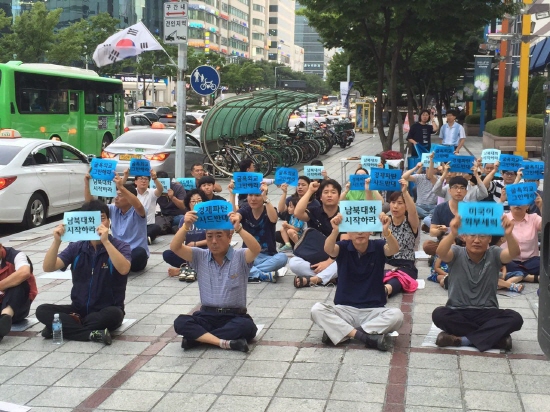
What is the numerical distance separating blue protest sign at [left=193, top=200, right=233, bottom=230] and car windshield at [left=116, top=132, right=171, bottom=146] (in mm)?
12044

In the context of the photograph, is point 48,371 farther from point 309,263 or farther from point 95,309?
point 309,263

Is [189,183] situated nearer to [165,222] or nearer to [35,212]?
[165,222]

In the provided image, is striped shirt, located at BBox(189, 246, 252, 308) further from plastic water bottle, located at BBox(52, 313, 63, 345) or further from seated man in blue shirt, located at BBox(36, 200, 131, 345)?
plastic water bottle, located at BBox(52, 313, 63, 345)

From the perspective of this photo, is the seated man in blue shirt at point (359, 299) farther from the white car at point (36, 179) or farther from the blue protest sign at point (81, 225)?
the white car at point (36, 179)

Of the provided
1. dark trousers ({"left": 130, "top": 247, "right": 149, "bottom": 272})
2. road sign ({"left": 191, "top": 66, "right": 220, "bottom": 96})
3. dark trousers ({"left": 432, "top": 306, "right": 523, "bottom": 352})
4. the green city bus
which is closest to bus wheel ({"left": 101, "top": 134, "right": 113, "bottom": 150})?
the green city bus

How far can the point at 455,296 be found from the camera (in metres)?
6.66

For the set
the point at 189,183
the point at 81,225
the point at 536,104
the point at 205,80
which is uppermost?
the point at 205,80

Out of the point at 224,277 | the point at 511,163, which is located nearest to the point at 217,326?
the point at 224,277

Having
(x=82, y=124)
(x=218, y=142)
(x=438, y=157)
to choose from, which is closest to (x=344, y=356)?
(x=438, y=157)

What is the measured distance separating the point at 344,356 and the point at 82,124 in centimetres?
1797

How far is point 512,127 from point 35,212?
16.9 meters

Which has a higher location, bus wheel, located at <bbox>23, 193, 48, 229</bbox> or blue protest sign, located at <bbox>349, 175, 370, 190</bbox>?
blue protest sign, located at <bbox>349, 175, 370, 190</bbox>

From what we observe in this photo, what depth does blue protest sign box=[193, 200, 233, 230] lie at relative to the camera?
646 centimetres

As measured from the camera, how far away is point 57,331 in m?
6.84
